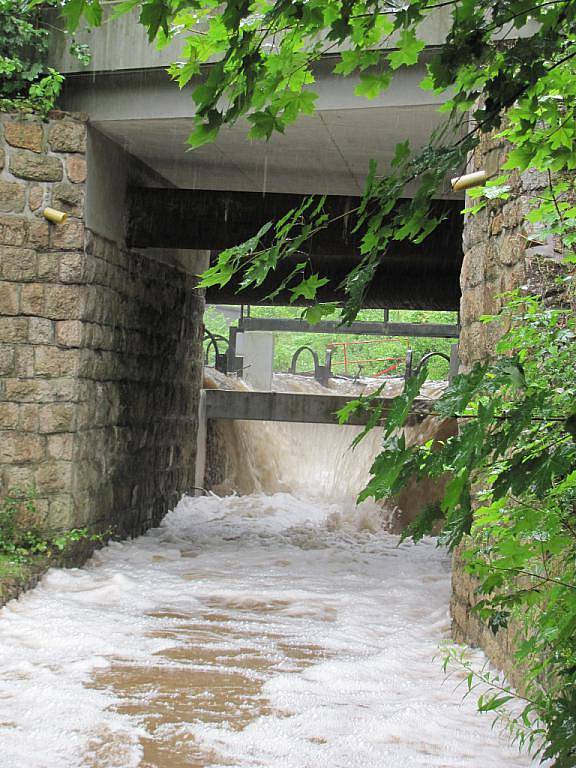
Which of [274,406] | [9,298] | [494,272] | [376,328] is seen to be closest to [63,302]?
[9,298]

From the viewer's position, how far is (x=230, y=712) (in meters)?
3.80

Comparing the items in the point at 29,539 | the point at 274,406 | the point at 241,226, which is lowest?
the point at 29,539

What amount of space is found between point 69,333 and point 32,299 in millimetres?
326

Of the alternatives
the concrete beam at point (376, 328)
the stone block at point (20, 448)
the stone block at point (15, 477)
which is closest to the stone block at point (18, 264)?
the stone block at point (20, 448)

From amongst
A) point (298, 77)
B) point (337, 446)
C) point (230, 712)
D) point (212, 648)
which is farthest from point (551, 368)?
point (337, 446)

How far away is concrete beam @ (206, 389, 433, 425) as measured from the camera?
37.6 ft

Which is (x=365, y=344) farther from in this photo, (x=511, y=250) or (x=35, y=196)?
(x=511, y=250)

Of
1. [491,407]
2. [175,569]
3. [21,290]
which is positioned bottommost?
[175,569]

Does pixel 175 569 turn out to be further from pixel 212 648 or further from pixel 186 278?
pixel 186 278

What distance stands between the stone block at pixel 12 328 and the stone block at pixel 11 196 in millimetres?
711

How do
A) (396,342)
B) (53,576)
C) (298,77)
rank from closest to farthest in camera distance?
1. (298,77)
2. (53,576)
3. (396,342)

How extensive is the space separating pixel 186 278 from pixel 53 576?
434 centimetres

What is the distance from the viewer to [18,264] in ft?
20.5

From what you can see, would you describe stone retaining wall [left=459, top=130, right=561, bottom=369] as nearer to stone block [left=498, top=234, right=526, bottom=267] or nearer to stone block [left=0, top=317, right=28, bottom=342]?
stone block [left=498, top=234, right=526, bottom=267]
